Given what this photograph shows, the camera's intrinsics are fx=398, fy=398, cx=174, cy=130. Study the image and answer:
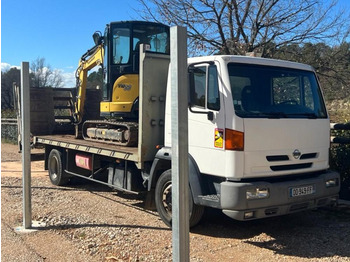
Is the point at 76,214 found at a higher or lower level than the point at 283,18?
lower

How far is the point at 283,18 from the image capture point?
40.2 feet

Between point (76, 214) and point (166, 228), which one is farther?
point (76, 214)

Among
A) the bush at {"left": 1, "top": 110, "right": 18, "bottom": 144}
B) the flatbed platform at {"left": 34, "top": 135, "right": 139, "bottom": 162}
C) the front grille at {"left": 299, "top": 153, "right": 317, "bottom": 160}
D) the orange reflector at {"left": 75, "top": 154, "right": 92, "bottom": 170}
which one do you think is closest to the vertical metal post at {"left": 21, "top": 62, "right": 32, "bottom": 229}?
the flatbed platform at {"left": 34, "top": 135, "right": 139, "bottom": 162}

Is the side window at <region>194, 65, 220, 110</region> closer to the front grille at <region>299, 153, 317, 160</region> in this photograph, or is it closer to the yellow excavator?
the front grille at <region>299, 153, 317, 160</region>

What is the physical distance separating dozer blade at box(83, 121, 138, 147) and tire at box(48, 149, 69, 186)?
93cm

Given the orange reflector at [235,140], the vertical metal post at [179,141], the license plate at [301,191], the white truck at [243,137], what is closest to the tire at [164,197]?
the white truck at [243,137]

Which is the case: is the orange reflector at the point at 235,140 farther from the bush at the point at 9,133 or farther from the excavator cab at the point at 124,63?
the bush at the point at 9,133

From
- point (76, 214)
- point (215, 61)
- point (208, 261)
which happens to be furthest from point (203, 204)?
point (76, 214)

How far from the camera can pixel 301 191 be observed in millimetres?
5262

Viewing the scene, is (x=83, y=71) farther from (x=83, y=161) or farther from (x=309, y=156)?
(x=309, y=156)

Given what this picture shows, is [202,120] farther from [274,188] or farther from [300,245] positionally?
A: [300,245]

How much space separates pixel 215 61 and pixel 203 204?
1897 millimetres

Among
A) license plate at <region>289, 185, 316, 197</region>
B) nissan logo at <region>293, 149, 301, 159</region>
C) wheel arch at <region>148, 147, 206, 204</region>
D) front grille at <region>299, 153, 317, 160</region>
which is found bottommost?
license plate at <region>289, 185, 316, 197</region>

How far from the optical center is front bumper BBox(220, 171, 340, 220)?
16.0 feet
